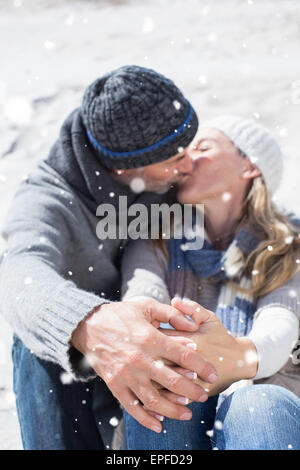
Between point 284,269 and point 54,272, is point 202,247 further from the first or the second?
point 54,272

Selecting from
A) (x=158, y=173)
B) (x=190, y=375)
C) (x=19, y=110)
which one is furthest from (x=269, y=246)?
(x=19, y=110)

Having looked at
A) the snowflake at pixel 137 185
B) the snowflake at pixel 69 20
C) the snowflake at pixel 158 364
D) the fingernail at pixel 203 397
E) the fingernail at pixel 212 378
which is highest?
the snowflake at pixel 137 185

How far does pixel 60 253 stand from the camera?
71.4 inches

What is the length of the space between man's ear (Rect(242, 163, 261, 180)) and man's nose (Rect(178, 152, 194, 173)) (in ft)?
0.80

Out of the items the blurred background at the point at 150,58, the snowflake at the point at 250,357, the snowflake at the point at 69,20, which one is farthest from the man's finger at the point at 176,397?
the snowflake at the point at 69,20

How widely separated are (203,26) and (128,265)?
4276mm

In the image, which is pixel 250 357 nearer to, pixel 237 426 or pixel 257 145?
pixel 237 426

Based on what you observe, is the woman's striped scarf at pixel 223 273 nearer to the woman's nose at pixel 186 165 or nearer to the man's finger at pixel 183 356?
the woman's nose at pixel 186 165

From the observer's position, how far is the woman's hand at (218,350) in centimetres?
151

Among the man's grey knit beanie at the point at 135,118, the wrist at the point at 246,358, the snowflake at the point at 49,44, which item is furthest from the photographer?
the snowflake at the point at 49,44

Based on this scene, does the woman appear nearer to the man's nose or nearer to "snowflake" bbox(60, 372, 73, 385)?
the man's nose

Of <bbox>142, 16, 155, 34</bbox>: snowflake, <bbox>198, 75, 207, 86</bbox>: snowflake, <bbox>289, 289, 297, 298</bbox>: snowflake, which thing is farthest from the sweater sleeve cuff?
<bbox>142, 16, 155, 34</bbox>: snowflake

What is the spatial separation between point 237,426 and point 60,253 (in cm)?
81

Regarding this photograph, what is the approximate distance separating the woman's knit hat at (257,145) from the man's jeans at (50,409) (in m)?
1.09
